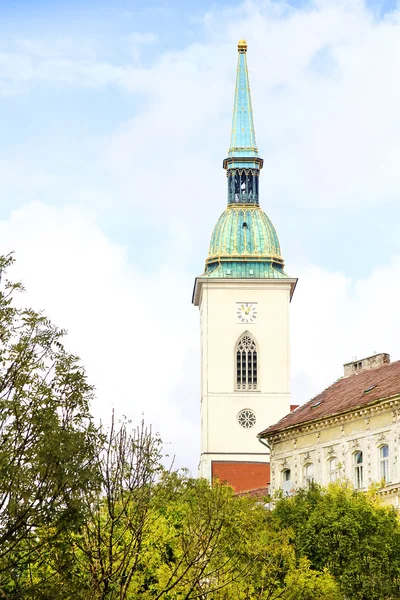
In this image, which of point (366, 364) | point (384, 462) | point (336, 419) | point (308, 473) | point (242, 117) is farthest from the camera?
point (242, 117)

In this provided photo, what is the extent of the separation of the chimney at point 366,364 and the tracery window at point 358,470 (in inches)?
364

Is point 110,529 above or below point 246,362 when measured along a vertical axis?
below

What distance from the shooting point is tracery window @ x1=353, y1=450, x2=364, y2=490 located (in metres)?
81.3

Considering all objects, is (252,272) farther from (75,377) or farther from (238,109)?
(75,377)

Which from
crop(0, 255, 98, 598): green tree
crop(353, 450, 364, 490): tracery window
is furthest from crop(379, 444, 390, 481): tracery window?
crop(0, 255, 98, 598): green tree

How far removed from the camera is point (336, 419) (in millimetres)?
83375

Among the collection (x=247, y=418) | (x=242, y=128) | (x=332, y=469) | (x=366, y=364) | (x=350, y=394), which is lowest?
(x=332, y=469)

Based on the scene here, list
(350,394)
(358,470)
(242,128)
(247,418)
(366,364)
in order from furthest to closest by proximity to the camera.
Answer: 1. (242,128)
2. (247,418)
3. (366,364)
4. (350,394)
5. (358,470)

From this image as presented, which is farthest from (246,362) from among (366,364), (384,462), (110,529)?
(110,529)

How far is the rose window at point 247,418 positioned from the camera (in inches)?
5719

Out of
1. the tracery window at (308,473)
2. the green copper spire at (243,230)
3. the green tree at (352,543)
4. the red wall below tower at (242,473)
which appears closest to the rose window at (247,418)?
the red wall below tower at (242,473)

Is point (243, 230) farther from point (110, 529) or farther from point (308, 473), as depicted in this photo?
point (110, 529)

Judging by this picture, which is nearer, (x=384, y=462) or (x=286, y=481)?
(x=384, y=462)

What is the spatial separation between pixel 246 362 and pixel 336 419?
6556cm
